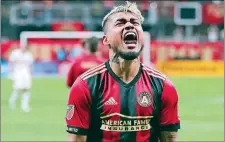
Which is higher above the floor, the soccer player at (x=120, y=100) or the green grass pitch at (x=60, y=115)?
the soccer player at (x=120, y=100)

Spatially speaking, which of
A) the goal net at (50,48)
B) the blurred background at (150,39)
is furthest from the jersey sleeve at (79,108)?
the goal net at (50,48)

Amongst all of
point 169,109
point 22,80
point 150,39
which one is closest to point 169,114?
point 169,109

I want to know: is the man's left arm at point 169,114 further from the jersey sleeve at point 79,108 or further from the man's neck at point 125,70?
the jersey sleeve at point 79,108

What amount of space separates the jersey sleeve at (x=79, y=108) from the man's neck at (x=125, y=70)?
0.81 feet

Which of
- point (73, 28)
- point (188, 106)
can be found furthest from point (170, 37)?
point (188, 106)

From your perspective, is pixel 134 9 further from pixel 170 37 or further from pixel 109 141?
pixel 170 37

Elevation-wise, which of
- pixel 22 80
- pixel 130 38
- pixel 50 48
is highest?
pixel 130 38

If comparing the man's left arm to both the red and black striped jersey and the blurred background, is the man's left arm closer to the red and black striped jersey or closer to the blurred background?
the red and black striped jersey

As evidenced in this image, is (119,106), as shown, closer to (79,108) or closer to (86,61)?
(79,108)

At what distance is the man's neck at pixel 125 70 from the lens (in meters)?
5.12

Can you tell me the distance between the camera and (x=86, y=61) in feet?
42.1

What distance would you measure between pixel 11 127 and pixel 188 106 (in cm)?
686

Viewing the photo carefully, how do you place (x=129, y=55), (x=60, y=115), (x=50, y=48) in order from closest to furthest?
(x=129, y=55), (x=60, y=115), (x=50, y=48)

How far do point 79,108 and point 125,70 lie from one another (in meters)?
0.41
